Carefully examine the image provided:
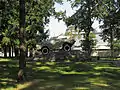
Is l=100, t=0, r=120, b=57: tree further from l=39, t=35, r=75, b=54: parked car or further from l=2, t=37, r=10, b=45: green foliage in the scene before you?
l=2, t=37, r=10, b=45: green foliage

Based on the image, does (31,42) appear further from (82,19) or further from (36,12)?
(82,19)

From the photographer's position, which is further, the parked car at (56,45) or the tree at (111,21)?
the parked car at (56,45)

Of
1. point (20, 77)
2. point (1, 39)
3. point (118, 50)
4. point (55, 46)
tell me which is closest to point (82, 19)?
point (55, 46)

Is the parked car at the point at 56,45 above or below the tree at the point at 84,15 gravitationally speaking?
below

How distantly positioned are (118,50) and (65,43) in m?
22.6

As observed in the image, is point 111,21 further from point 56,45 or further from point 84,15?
point 56,45

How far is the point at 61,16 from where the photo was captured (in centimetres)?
6456

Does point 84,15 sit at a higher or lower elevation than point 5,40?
higher

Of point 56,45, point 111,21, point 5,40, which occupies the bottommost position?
point 56,45

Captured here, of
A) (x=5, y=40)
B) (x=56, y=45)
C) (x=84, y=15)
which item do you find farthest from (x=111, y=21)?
(x=5, y=40)

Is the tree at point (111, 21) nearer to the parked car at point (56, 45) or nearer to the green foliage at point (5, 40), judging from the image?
the parked car at point (56, 45)

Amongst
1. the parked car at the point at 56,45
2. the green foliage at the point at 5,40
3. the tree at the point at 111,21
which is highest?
the tree at the point at 111,21

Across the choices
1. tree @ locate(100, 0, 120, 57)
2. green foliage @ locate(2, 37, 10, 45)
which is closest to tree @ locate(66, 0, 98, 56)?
tree @ locate(100, 0, 120, 57)

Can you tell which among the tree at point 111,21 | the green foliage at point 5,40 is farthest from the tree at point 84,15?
the green foliage at point 5,40
